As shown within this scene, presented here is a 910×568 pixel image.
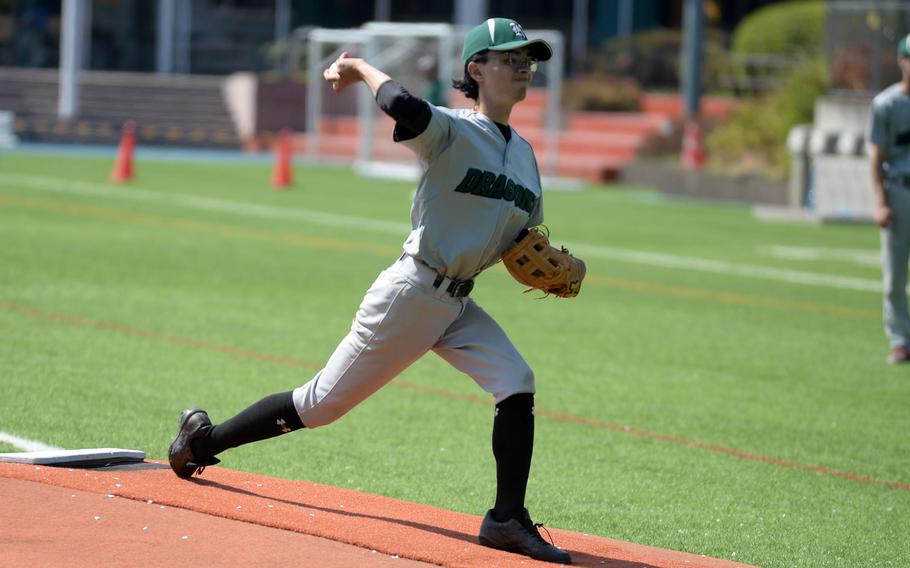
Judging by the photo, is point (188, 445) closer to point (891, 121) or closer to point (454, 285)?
point (454, 285)

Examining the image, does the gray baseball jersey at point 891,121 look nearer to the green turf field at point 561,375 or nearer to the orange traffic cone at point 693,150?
the green turf field at point 561,375

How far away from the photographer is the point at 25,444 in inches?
271

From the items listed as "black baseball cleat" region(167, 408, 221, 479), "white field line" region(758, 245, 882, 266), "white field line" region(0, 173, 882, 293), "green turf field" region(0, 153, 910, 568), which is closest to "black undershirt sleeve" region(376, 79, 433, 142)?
"black baseball cleat" region(167, 408, 221, 479)

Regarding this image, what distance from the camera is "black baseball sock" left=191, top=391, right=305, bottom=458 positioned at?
5.78 meters

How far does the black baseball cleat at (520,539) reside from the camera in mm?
5293

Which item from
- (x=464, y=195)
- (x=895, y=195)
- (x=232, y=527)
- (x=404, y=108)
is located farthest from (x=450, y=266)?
(x=895, y=195)

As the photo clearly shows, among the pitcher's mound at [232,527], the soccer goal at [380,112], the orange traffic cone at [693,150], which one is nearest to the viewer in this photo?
the pitcher's mound at [232,527]

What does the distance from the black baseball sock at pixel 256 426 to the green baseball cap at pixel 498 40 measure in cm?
153

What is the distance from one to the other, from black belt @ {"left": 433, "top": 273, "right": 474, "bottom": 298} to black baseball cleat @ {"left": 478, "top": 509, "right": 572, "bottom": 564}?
82cm

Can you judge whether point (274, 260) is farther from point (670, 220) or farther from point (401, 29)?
point (401, 29)

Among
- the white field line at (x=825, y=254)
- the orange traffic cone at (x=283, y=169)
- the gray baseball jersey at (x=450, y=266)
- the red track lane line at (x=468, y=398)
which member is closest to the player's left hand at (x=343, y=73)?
the gray baseball jersey at (x=450, y=266)

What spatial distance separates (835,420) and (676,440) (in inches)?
51.0

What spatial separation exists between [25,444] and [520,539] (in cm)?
272

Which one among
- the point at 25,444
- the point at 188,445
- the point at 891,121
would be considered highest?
the point at 891,121
